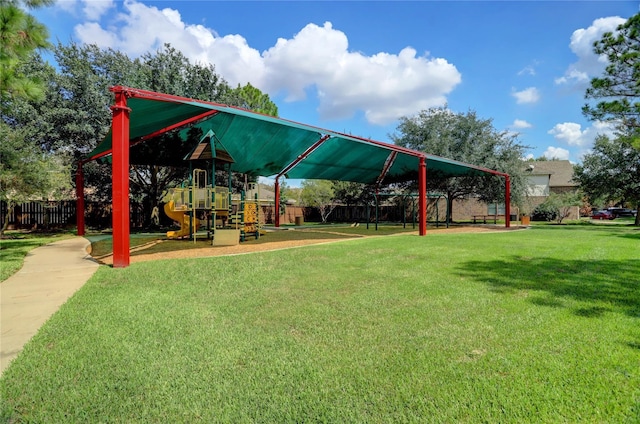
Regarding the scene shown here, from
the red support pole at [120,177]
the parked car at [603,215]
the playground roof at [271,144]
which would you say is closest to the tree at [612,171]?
the playground roof at [271,144]

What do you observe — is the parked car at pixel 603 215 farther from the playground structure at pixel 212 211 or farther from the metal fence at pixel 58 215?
the metal fence at pixel 58 215

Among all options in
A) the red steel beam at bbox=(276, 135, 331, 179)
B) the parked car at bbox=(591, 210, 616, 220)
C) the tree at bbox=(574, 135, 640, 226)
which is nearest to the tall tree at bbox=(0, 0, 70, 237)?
the red steel beam at bbox=(276, 135, 331, 179)

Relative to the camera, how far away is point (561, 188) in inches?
1668

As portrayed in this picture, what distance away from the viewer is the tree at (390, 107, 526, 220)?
22641mm

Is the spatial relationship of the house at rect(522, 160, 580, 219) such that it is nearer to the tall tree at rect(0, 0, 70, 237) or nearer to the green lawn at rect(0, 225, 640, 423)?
the green lawn at rect(0, 225, 640, 423)

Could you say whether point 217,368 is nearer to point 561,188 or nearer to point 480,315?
point 480,315

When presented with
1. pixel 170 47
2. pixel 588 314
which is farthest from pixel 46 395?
pixel 170 47

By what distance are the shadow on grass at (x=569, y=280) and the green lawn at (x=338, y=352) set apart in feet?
0.14

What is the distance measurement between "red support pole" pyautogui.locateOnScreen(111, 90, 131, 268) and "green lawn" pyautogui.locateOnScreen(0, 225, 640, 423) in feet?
3.84

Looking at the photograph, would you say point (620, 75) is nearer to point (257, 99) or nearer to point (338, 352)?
point (338, 352)

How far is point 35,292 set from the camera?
16.9 feet

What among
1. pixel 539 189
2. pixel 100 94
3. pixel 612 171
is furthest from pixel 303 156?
pixel 539 189

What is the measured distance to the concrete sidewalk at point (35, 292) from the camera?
3432 mm

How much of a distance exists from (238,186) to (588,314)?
1914 cm
